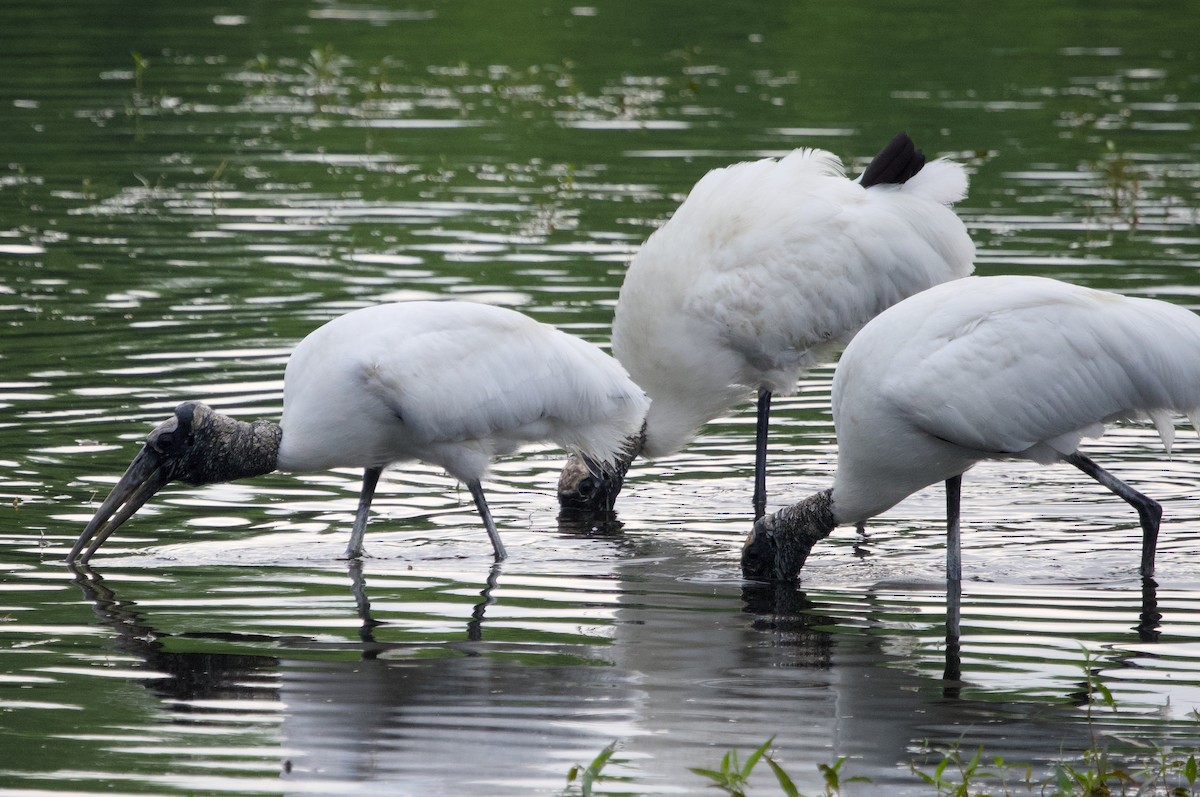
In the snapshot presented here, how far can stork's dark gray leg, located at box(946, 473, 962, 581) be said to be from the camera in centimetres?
802

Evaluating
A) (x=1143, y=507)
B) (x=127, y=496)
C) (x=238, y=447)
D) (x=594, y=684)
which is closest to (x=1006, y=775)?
(x=594, y=684)

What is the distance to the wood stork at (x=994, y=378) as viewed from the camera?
771cm

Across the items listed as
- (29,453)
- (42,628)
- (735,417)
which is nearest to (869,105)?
(735,417)

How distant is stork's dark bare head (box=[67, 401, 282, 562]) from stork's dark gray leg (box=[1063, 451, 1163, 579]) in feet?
11.8

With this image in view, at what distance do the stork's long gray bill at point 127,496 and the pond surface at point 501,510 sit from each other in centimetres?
15

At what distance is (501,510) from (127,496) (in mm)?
2002

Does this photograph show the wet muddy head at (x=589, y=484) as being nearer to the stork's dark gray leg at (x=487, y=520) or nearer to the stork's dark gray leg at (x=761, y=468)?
the stork's dark gray leg at (x=761, y=468)

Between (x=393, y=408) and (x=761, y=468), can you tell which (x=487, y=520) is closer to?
(x=393, y=408)

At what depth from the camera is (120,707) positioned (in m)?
6.85

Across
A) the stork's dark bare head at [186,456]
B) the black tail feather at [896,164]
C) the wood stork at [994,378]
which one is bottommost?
the stork's dark bare head at [186,456]

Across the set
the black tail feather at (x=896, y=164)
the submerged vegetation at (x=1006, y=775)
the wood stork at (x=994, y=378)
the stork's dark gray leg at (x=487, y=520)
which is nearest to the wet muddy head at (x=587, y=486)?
the stork's dark gray leg at (x=487, y=520)

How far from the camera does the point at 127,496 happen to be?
28.3ft

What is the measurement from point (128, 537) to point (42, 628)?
52.0 inches

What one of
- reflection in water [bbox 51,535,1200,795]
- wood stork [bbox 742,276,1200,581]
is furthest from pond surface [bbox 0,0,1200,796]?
wood stork [bbox 742,276,1200,581]
